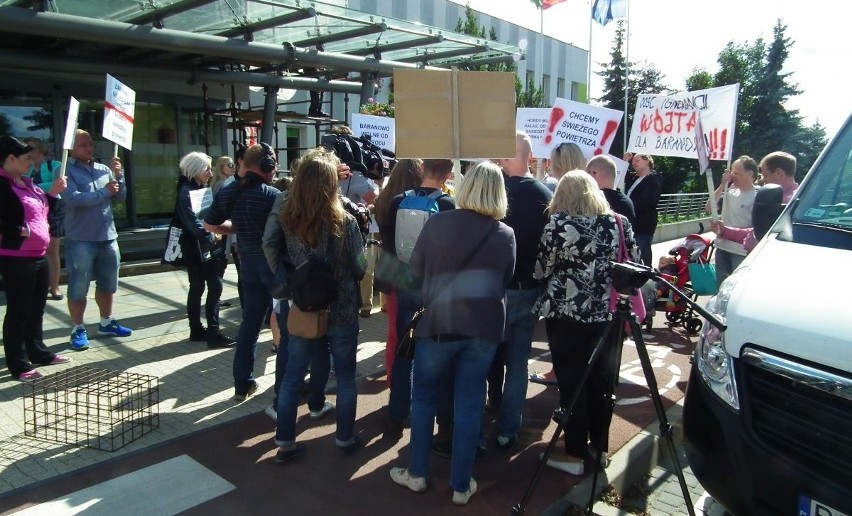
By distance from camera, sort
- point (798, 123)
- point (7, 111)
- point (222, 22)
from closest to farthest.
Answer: point (222, 22)
point (7, 111)
point (798, 123)

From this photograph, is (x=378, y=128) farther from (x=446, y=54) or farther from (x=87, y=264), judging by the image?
(x=87, y=264)

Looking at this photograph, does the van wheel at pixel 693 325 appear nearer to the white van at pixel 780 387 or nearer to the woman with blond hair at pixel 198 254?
the white van at pixel 780 387

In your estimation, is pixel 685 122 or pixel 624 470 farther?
pixel 685 122

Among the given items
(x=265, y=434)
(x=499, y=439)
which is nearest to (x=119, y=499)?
(x=265, y=434)

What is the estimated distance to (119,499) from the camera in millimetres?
3387

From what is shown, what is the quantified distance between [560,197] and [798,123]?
95.3ft

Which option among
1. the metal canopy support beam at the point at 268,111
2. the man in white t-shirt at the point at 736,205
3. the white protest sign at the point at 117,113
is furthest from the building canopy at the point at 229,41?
the man in white t-shirt at the point at 736,205

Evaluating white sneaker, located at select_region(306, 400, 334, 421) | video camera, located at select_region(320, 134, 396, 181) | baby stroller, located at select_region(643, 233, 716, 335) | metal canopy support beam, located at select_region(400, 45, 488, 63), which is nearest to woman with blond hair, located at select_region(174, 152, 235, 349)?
video camera, located at select_region(320, 134, 396, 181)

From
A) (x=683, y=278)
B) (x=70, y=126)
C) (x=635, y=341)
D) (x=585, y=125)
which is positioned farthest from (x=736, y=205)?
A: (x=70, y=126)

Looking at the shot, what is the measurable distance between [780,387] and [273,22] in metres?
8.02

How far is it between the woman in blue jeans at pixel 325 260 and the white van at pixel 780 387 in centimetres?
195

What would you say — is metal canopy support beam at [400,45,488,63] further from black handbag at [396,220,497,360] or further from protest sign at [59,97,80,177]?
black handbag at [396,220,497,360]

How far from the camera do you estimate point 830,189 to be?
330 cm

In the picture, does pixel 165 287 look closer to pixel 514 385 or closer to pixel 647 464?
pixel 514 385
